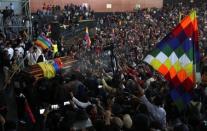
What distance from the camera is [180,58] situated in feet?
25.7

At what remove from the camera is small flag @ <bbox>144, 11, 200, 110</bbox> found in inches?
304

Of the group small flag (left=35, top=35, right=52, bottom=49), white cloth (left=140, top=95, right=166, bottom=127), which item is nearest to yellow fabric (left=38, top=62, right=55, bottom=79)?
small flag (left=35, top=35, right=52, bottom=49)

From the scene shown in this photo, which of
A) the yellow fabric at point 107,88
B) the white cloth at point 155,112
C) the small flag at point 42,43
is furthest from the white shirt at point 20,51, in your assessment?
the white cloth at point 155,112

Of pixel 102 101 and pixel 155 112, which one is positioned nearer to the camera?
pixel 155 112

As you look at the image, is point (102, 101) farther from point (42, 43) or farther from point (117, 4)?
point (117, 4)

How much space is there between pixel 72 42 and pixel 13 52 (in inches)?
215

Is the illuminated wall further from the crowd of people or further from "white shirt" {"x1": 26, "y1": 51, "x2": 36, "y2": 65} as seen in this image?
the crowd of people

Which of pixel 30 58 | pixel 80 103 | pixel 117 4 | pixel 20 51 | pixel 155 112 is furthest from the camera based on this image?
pixel 117 4

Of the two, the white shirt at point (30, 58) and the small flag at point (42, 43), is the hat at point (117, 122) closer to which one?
the white shirt at point (30, 58)

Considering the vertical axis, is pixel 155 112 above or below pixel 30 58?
below

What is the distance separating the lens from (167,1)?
4516 centimetres

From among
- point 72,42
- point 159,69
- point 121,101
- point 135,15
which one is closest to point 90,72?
point 121,101

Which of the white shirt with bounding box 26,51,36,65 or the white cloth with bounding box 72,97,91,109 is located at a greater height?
the white shirt with bounding box 26,51,36,65

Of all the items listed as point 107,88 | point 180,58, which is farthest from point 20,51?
point 180,58
